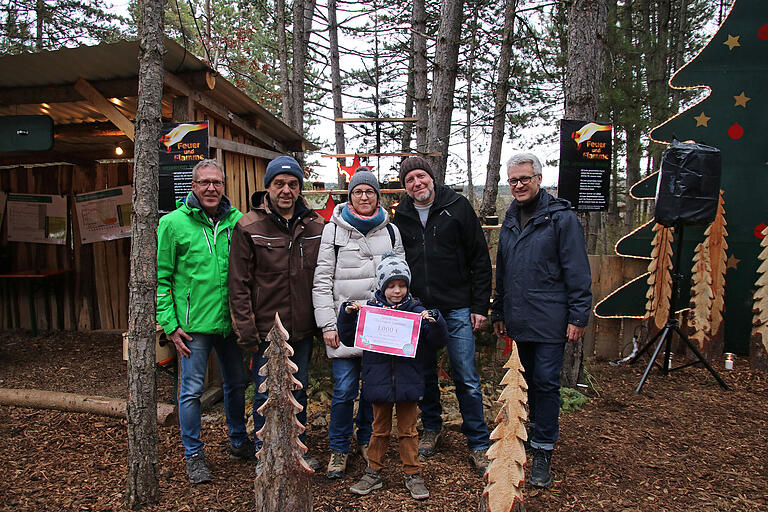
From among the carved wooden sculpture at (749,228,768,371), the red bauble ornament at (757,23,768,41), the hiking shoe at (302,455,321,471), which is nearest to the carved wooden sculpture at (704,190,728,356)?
the carved wooden sculpture at (749,228,768,371)

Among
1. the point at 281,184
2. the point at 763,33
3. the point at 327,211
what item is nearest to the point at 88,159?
the point at 327,211

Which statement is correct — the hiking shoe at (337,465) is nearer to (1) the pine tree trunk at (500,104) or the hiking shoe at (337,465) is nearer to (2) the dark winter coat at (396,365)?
(2) the dark winter coat at (396,365)

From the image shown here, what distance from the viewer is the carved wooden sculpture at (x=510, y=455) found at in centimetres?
248

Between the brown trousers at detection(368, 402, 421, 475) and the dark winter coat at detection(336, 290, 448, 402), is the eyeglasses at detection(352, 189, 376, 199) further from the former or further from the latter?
the brown trousers at detection(368, 402, 421, 475)

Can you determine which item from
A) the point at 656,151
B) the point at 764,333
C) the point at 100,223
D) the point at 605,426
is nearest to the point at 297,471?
the point at 605,426

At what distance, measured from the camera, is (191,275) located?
3387 mm

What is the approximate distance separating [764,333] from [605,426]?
8.82ft

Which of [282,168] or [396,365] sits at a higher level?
[282,168]

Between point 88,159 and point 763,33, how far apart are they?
957cm

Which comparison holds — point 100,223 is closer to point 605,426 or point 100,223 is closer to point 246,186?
point 246,186

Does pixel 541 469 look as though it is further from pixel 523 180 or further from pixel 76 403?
pixel 76 403

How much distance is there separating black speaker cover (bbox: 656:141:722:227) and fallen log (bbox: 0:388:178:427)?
5.01 meters

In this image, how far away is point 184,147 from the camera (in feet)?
14.9

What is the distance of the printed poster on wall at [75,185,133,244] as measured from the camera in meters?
7.26
